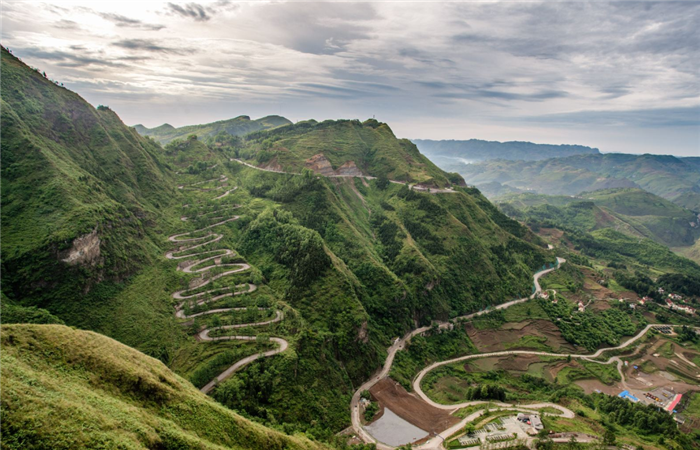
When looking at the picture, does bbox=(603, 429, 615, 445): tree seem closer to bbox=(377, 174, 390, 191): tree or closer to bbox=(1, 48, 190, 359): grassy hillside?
bbox=(1, 48, 190, 359): grassy hillside

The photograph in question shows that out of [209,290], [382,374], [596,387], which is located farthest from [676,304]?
[209,290]

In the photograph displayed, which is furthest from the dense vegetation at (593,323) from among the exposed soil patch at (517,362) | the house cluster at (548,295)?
the exposed soil patch at (517,362)

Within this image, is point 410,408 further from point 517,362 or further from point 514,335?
point 514,335

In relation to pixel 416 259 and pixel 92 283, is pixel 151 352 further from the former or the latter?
pixel 416 259

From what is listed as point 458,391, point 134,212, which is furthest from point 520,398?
point 134,212

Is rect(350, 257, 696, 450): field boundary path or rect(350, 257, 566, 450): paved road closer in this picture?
rect(350, 257, 696, 450): field boundary path

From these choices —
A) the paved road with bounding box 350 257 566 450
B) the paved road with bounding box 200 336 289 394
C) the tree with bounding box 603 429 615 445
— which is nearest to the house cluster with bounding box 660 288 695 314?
the paved road with bounding box 350 257 566 450
